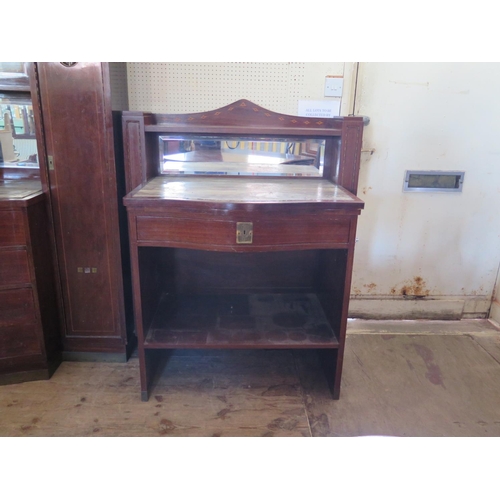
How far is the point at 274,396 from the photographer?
1.84 meters

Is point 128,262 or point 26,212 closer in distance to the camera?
point 26,212

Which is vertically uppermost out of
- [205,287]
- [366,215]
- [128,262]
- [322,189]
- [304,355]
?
[322,189]

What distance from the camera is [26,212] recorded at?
169 cm

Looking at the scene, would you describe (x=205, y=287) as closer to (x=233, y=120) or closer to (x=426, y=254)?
(x=233, y=120)

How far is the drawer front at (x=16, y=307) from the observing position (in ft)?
5.82

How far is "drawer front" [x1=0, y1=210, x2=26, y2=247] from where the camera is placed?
168 centimetres

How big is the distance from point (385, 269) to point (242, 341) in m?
1.18

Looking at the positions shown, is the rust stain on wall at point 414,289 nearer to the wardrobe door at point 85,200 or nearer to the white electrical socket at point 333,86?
the white electrical socket at point 333,86

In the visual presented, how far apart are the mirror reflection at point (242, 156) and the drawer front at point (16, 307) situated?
892 mm

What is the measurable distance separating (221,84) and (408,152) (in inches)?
45.1

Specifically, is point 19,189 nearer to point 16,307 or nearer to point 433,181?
point 16,307

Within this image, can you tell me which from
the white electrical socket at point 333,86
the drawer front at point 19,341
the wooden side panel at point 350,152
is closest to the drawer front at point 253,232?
the wooden side panel at point 350,152

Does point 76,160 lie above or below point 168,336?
above

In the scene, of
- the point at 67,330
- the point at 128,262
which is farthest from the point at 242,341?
the point at 67,330
